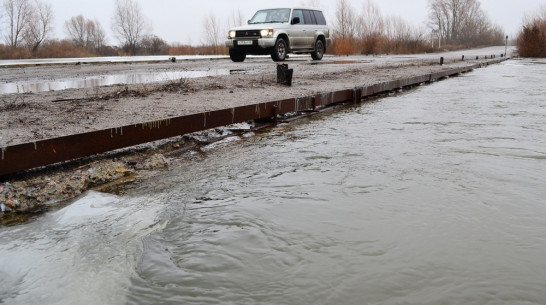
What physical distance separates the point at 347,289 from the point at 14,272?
160 centimetres

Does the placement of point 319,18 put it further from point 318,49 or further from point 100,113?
point 100,113

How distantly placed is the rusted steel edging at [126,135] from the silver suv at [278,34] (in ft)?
23.2

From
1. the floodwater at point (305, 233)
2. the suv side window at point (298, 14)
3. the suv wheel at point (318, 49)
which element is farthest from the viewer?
the suv wheel at point (318, 49)

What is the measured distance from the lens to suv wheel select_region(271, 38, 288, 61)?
13641 mm

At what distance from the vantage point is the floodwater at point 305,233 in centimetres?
197

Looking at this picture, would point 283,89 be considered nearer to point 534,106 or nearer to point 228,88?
point 228,88

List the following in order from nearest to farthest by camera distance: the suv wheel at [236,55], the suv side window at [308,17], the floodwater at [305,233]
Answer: the floodwater at [305,233] → the suv wheel at [236,55] → the suv side window at [308,17]

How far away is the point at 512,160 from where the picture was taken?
3.88 m

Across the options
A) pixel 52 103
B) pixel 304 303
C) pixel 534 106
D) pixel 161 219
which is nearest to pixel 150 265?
pixel 161 219

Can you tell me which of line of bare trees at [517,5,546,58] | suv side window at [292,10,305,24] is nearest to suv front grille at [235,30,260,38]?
suv side window at [292,10,305,24]

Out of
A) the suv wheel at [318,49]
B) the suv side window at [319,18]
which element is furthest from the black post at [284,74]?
the suv side window at [319,18]

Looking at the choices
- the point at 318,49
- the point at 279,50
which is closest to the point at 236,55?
the point at 279,50

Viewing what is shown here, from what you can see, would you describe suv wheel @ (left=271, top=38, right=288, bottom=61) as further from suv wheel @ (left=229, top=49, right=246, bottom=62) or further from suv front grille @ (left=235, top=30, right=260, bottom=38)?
suv wheel @ (left=229, top=49, right=246, bottom=62)

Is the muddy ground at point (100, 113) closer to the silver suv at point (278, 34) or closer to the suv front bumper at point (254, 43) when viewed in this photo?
the suv front bumper at point (254, 43)
